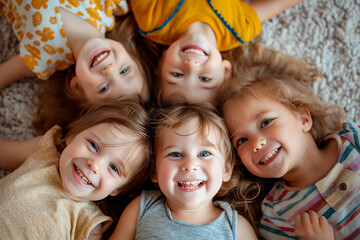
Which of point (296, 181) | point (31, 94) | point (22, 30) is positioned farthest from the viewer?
point (31, 94)

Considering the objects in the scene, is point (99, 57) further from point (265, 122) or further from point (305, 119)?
point (305, 119)

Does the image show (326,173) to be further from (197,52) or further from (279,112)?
(197,52)

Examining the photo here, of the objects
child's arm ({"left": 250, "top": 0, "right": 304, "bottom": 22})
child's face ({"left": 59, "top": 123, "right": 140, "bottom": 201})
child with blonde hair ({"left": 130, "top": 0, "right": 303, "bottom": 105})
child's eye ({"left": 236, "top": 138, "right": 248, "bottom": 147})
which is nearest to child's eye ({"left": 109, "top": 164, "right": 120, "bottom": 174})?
child's face ({"left": 59, "top": 123, "right": 140, "bottom": 201})

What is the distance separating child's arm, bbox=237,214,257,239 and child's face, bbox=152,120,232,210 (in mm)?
170

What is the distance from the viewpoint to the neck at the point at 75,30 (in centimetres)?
138

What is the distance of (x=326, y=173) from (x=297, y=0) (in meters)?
0.74

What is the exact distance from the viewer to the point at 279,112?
1.20 meters

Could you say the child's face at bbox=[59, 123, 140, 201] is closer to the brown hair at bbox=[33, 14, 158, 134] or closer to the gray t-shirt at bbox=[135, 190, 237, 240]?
the gray t-shirt at bbox=[135, 190, 237, 240]

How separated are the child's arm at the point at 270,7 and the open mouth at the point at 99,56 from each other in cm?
67

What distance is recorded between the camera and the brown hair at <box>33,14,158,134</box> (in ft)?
4.75

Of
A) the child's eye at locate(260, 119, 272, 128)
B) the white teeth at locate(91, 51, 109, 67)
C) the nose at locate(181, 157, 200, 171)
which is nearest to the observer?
the nose at locate(181, 157, 200, 171)

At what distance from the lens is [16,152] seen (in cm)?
136

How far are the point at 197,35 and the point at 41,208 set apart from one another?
84 centimetres

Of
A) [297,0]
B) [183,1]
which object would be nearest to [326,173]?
[297,0]
